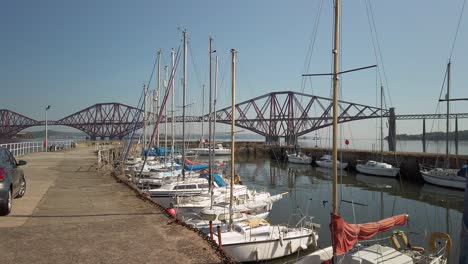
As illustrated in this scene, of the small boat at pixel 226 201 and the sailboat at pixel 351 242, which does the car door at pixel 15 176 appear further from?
the sailboat at pixel 351 242

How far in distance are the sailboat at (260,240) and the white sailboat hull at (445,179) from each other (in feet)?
73.1

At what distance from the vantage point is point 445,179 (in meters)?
30.8

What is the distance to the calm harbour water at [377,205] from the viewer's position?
17.1 metres

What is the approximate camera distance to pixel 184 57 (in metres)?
22.2

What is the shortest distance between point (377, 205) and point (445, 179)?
11.4 m

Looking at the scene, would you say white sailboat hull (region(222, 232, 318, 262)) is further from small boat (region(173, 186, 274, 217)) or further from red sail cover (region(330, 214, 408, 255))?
small boat (region(173, 186, 274, 217))

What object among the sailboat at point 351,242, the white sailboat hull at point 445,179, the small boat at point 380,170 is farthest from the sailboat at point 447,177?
the sailboat at point 351,242

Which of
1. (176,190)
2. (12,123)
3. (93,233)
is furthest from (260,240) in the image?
(12,123)

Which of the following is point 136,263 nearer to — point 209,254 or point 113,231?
point 209,254

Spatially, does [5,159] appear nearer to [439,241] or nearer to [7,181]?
[7,181]

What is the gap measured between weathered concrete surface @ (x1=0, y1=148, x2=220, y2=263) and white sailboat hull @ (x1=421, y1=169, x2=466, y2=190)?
92.2 ft

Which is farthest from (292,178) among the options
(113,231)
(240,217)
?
(113,231)

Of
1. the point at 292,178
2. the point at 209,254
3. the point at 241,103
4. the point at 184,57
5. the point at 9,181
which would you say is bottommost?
the point at 292,178

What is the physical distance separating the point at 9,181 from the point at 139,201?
164 inches
